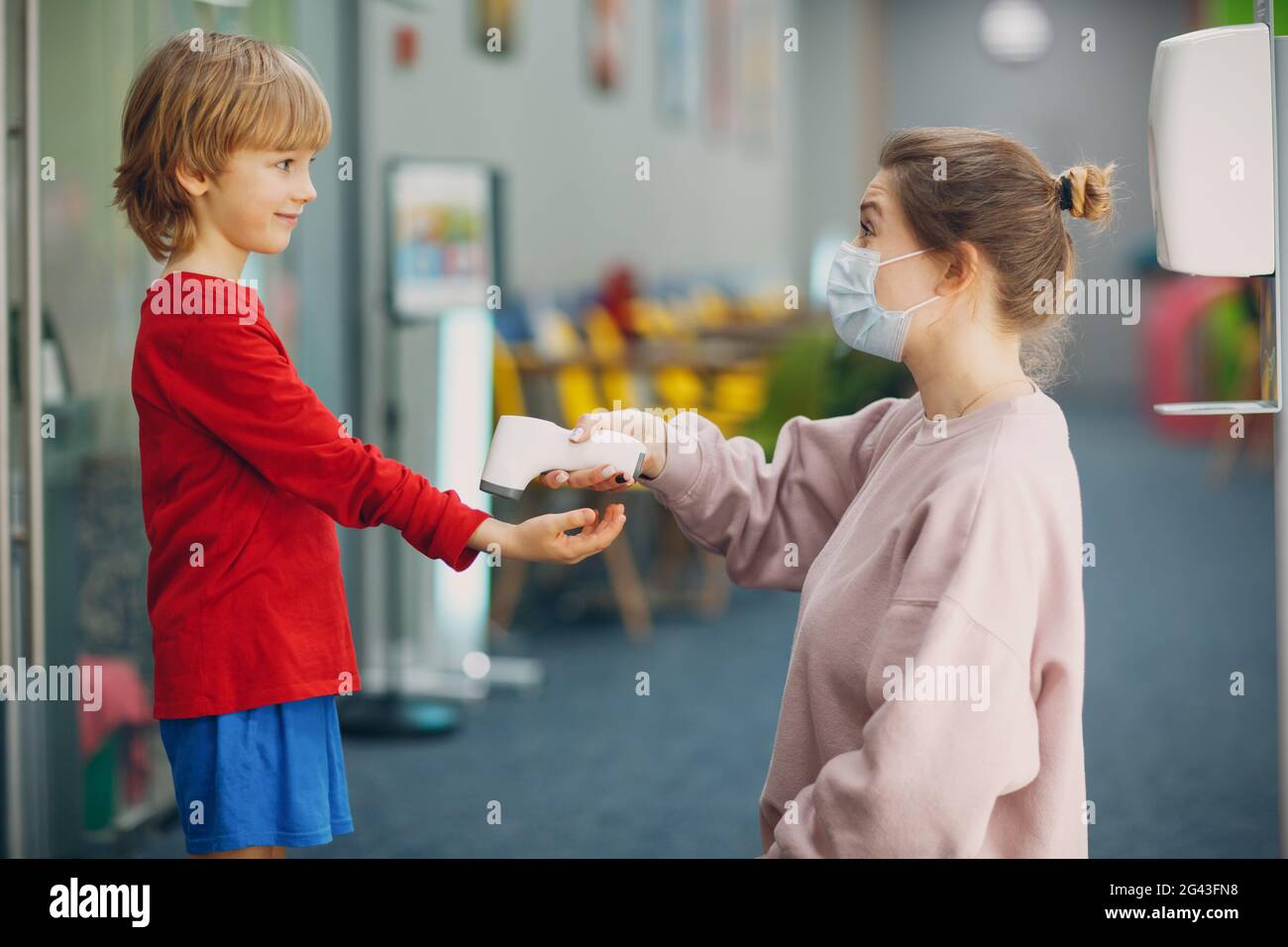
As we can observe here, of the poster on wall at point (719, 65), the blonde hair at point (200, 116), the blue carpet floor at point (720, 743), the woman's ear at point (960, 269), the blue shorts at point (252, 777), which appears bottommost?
the blue carpet floor at point (720, 743)

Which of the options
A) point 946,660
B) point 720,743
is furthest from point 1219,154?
point 720,743

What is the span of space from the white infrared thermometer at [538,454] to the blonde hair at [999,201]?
38 cm

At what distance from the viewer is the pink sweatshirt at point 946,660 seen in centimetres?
132

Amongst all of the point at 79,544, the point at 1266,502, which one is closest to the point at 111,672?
the point at 79,544

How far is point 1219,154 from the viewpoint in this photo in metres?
1.59

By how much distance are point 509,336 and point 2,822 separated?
11.0 feet

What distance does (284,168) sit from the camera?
4.75 feet

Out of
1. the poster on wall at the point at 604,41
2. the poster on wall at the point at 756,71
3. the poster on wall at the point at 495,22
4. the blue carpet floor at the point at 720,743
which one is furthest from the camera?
the poster on wall at the point at 756,71

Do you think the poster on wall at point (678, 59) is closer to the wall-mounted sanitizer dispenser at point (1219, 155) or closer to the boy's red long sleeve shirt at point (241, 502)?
the wall-mounted sanitizer dispenser at point (1219, 155)

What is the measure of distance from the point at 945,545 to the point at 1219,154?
0.57 m

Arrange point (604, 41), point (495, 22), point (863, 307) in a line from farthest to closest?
point (604, 41) → point (495, 22) → point (863, 307)

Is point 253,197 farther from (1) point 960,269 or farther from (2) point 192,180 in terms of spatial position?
(1) point 960,269

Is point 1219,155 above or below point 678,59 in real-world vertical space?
below

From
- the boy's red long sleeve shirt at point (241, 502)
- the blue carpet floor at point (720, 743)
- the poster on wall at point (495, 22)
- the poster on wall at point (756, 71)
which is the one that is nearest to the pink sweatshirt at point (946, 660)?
the boy's red long sleeve shirt at point (241, 502)
